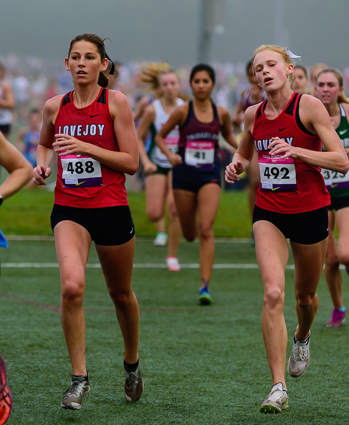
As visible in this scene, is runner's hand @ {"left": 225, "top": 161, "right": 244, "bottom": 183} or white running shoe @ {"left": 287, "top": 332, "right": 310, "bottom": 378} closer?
runner's hand @ {"left": 225, "top": 161, "right": 244, "bottom": 183}

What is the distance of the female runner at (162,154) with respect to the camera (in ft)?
32.1

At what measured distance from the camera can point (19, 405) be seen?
453 cm

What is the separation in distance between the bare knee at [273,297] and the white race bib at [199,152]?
12.9ft

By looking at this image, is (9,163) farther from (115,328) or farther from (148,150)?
(148,150)

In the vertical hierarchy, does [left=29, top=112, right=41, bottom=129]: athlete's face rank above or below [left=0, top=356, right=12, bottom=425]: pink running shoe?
above

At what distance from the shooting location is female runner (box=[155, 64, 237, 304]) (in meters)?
8.12

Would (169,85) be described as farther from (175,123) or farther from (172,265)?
(172,265)

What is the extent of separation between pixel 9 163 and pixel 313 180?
6.33 ft

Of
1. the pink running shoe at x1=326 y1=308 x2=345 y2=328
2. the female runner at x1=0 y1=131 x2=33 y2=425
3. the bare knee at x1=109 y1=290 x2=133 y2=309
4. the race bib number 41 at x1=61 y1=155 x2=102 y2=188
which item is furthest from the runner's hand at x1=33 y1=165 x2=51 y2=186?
the pink running shoe at x1=326 y1=308 x2=345 y2=328

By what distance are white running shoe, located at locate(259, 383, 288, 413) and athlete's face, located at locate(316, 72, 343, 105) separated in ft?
9.95

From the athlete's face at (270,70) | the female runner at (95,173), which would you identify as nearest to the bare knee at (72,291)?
the female runner at (95,173)

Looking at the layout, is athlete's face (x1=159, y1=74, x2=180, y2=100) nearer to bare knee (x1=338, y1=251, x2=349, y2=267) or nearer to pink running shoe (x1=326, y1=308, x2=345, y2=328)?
pink running shoe (x1=326, y1=308, x2=345, y2=328)

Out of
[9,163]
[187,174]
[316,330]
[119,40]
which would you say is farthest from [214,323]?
[119,40]

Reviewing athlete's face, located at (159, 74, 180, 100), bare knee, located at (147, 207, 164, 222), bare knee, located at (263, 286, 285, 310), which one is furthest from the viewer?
bare knee, located at (147, 207, 164, 222)
